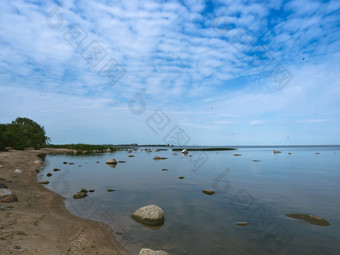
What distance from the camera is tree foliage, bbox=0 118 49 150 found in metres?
65.8

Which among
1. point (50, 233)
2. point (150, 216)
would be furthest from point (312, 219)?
point (50, 233)

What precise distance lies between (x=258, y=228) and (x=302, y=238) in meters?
2.20

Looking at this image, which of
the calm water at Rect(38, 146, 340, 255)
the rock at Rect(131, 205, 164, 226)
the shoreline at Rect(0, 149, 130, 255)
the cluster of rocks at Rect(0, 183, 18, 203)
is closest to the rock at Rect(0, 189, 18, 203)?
the cluster of rocks at Rect(0, 183, 18, 203)

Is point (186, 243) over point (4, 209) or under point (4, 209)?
under

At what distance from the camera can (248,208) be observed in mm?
15867

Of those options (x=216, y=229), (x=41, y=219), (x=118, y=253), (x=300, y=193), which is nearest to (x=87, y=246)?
(x=118, y=253)

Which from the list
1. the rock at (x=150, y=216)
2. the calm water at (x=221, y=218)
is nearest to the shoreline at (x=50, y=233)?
the calm water at (x=221, y=218)

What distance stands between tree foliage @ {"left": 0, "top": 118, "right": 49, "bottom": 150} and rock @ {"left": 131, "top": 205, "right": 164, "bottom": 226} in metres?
70.0

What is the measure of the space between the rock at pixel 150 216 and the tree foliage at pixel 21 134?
70.0 metres

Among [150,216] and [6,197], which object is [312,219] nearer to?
[150,216]

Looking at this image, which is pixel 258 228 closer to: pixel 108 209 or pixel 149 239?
pixel 149 239

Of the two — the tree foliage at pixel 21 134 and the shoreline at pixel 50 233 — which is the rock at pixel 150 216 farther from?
the tree foliage at pixel 21 134

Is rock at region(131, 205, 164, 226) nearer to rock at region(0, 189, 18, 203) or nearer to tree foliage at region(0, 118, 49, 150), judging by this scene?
rock at region(0, 189, 18, 203)

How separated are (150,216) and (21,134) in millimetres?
86982
